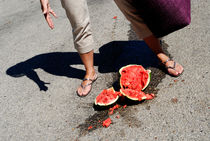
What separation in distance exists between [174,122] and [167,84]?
2.20 ft

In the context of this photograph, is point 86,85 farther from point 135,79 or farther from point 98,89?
point 135,79

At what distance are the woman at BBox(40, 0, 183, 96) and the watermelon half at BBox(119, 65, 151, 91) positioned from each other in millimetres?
366

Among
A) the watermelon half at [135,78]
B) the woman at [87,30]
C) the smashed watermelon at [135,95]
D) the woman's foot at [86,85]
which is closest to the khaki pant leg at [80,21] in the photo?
the woman at [87,30]

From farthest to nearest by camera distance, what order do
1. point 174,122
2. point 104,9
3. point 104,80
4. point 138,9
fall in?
point 104,9, point 104,80, point 138,9, point 174,122

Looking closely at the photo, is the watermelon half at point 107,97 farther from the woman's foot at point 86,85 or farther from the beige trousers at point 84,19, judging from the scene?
the beige trousers at point 84,19

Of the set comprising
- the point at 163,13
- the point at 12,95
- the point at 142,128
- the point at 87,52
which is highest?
the point at 163,13

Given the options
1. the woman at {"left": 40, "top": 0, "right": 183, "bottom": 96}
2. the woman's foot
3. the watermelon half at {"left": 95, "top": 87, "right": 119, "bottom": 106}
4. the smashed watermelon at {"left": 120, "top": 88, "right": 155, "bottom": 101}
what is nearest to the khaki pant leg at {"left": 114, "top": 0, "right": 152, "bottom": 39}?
the woman at {"left": 40, "top": 0, "right": 183, "bottom": 96}

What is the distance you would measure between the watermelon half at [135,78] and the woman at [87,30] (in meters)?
0.37

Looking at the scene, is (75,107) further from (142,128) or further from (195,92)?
(195,92)

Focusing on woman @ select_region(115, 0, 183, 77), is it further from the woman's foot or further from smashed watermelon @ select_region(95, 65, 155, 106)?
the woman's foot

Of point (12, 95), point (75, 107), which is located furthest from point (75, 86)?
point (12, 95)

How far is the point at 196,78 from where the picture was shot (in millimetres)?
2916

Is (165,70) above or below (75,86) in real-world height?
above

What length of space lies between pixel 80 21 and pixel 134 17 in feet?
2.42
